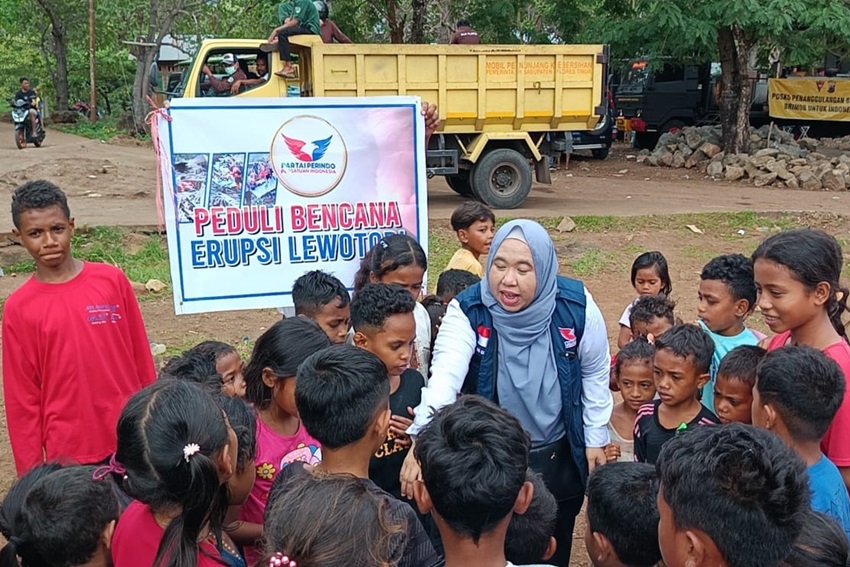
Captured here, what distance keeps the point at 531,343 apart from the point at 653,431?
2.06ft

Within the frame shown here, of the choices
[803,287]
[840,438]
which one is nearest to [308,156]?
[803,287]

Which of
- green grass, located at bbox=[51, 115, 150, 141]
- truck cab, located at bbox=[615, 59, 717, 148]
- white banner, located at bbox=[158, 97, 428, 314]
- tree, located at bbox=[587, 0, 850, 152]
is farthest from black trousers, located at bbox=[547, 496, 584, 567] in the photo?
green grass, located at bbox=[51, 115, 150, 141]

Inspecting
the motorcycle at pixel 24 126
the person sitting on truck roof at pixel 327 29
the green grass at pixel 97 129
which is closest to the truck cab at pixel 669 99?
the person sitting on truck roof at pixel 327 29

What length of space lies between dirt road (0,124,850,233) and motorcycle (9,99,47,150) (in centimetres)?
135

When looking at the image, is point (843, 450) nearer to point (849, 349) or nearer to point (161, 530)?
point (849, 349)

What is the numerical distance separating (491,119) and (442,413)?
9.69m

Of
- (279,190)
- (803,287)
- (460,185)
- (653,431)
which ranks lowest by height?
(460,185)

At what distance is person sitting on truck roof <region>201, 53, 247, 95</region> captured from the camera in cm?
1038

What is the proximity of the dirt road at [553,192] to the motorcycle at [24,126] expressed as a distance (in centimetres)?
135

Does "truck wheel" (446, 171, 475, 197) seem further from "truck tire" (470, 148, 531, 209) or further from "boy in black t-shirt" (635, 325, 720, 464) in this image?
"boy in black t-shirt" (635, 325, 720, 464)

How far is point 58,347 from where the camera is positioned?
283cm

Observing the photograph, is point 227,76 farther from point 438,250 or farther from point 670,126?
point 670,126

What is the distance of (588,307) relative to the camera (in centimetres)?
265

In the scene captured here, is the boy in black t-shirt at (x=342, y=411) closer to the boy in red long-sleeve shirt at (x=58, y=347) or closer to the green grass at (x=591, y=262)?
the boy in red long-sleeve shirt at (x=58, y=347)
